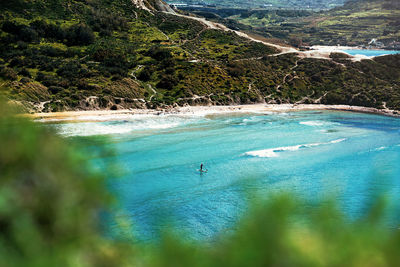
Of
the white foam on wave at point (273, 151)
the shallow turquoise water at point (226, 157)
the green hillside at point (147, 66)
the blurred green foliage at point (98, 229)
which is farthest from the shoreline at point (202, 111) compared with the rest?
the blurred green foliage at point (98, 229)

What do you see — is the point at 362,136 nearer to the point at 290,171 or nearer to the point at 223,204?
the point at 290,171

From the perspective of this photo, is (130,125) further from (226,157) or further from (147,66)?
(147,66)

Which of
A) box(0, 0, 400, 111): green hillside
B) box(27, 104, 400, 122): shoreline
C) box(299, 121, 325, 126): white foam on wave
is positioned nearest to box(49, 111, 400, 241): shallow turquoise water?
box(299, 121, 325, 126): white foam on wave

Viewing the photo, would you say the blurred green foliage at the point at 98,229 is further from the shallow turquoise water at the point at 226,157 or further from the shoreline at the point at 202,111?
the shoreline at the point at 202,111

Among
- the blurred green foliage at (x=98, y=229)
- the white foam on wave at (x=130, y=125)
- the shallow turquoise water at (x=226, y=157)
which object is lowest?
the shallow turquoise water at (x=226, y=157)

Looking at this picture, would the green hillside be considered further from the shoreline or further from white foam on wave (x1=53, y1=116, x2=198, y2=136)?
white foam on wave (x1=53, y1=116, x2=198, y2=136)

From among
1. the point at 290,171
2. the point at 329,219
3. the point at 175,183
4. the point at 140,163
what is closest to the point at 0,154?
the point at 329,219
